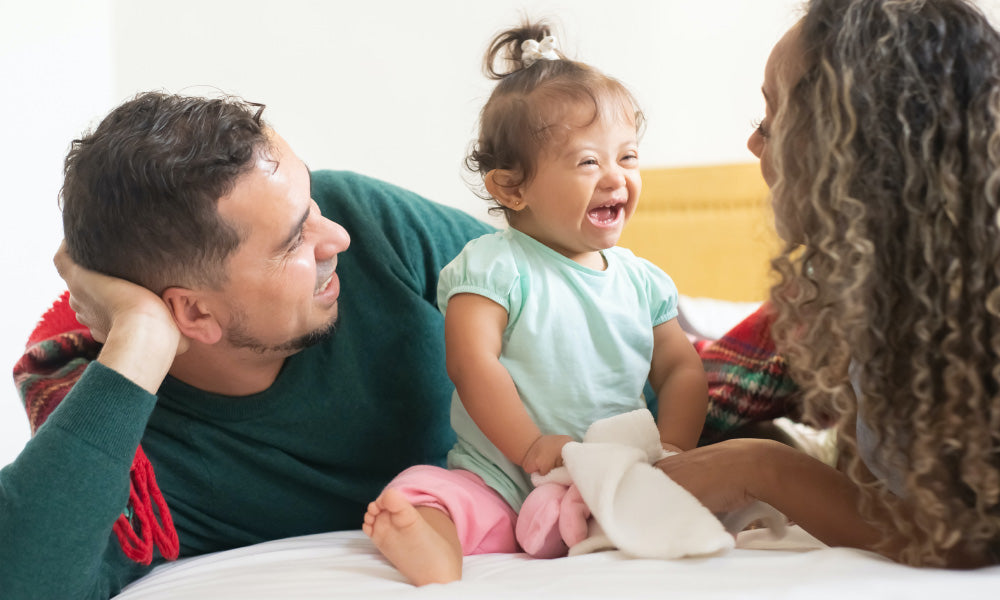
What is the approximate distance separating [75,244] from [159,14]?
6.61ft

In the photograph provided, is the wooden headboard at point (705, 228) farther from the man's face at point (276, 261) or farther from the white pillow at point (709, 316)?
the man's face at point (276, 261)

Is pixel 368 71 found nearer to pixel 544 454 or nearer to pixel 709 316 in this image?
pixel 709 316

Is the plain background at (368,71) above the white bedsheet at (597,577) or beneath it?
above

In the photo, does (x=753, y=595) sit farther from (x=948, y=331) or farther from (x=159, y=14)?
(x=159, y=14)

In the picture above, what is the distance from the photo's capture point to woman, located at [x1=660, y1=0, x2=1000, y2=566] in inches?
33.8

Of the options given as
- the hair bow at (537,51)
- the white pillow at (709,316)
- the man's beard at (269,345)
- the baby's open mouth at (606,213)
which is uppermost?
the hair bow at (537,51)

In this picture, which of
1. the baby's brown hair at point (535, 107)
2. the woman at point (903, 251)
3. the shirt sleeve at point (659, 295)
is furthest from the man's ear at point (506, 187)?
the woman at point (903, 251)

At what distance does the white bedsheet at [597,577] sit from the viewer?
87 centimetres

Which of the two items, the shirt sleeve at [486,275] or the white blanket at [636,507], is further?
the shirt sleeve at [486,275]

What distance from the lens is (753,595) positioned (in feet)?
2.83

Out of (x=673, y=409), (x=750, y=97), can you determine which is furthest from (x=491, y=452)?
(x=750, y=97)

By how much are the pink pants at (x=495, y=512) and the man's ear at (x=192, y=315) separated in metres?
0.35

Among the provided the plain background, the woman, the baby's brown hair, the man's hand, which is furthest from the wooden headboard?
the man's hand

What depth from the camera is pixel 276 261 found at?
1294 millimetres
